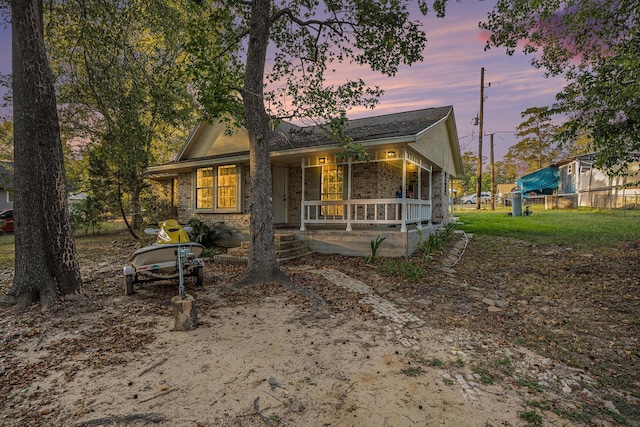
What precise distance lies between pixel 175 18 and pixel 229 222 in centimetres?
649

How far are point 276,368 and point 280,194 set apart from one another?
9.25m

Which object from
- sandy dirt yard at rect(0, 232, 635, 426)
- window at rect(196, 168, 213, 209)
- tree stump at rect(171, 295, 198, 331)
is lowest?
sandy dirt yard at rect(0, 232, 635, 426)

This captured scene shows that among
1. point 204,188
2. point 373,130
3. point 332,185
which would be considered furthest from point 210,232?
point 373,130

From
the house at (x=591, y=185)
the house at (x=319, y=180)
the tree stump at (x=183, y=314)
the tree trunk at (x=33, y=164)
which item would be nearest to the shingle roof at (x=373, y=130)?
the house at (x=319, y=180)

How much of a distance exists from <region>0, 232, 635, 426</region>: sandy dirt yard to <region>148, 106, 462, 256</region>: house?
461 centimetres

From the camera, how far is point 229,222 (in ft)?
38.2

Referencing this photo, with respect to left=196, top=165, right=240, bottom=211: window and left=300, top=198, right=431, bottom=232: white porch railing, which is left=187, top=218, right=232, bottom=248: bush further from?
left=300, top=198, right=431, bottom=232: white porch railing

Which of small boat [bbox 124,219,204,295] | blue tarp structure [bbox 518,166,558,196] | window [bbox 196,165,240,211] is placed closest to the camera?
small boat [bbox 124,219,204,295]

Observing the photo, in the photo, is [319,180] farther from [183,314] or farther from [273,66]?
[183,314]

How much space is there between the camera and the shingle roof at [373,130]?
8.81 metres

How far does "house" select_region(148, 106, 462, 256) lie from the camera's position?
963cm

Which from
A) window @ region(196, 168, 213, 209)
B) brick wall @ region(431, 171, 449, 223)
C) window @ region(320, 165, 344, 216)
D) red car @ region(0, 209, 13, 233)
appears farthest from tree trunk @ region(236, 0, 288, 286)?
red car @ region(0, 209, 13, 233)

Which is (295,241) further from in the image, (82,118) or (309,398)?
(82,118)

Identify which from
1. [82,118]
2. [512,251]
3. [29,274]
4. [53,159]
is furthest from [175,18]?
[512,251]
